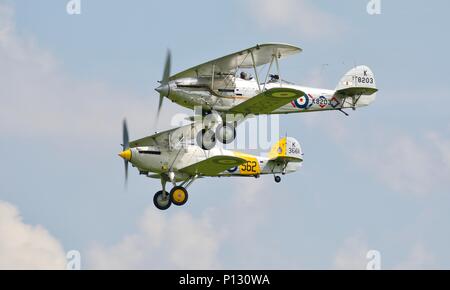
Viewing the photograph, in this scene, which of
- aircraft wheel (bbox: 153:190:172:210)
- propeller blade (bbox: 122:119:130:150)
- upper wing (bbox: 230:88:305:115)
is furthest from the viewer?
aircraft wheel (bbox: 153:190:172:210)

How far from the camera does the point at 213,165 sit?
Result: 34.7m

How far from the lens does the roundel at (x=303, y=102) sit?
35.6m

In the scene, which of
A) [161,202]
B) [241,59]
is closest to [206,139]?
[241,59]

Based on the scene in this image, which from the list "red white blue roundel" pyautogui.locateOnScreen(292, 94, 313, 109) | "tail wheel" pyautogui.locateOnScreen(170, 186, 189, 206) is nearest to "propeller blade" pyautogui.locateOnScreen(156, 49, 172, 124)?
"tail wheel" pyautogui.locateOnScreen(170, 186, 189, 206)

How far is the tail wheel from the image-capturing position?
3450 centimetres

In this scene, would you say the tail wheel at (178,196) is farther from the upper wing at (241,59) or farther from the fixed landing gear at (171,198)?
the upper wing at (241,59)

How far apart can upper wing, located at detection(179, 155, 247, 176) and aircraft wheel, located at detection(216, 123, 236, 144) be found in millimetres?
456

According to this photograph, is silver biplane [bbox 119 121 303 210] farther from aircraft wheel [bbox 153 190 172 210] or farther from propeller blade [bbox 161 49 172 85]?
propeller blade [bbox 161 49 172 85]

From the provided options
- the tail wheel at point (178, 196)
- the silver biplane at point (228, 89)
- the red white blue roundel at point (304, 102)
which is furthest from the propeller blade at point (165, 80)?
the red white blue roundel at point (304, 102)

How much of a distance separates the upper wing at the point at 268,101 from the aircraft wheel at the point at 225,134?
527mm
